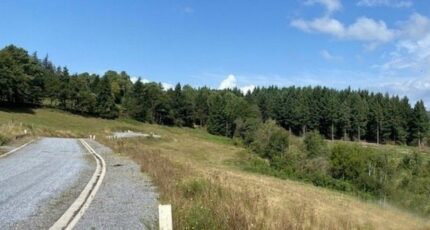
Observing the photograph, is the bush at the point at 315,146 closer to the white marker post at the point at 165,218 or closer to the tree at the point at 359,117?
the tree at the point at 359,117

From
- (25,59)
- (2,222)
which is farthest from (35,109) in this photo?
(2,222)

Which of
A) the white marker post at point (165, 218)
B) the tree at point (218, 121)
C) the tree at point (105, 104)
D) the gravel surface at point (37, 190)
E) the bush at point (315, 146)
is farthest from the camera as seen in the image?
the tree at point (218, 121)

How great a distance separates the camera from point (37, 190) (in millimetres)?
15922

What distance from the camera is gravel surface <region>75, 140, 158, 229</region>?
10914 mm

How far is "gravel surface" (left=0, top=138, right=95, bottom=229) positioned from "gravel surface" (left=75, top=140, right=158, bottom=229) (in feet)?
2.31

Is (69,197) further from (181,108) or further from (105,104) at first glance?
(181,108)

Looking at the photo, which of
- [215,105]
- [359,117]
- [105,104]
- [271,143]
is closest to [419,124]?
[359,117]

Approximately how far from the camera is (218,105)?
163750mm

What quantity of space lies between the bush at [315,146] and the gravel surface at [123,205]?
80.8 m

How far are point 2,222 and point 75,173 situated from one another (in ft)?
37.2

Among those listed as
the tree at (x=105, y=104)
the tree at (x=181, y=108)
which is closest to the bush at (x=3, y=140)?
the tree at (x=105, y=104)

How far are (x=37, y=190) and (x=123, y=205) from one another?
3.65m

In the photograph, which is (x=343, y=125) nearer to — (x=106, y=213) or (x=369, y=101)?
(x=369, y=101)

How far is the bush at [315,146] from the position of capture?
99438mm
